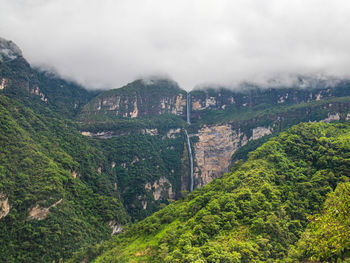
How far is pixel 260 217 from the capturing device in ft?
104

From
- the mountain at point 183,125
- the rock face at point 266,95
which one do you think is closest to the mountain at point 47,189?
the mountain at point 183,125

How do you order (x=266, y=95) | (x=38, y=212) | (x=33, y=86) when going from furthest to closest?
(x=266, y=95)
(x=33, y=86)
(x=38, y=212)

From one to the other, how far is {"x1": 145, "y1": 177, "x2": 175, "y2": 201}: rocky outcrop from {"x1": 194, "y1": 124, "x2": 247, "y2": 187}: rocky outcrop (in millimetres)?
12762

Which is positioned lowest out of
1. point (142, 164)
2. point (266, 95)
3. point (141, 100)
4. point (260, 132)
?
point (142, 164)

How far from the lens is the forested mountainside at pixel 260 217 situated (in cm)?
2633

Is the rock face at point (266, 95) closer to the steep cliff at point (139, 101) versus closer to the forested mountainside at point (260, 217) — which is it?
the steep cliff at point (139, 101)

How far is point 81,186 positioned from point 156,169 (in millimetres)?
41006

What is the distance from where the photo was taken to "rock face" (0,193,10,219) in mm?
48275

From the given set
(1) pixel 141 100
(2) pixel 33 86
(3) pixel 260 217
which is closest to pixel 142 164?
(1) pixel 141 100

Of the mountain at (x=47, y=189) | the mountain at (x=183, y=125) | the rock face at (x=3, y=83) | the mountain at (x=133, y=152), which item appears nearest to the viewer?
the mountain at (x=133, y=152)

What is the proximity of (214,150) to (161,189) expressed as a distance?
3104 centimetres

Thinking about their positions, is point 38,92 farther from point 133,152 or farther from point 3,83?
point 133,152

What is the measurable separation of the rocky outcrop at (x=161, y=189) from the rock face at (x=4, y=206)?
174 feet

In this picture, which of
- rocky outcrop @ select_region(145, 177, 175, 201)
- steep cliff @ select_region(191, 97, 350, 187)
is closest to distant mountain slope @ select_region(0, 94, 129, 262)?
rocky outcrop @ select_region(145, 177, 175, 201)
